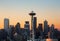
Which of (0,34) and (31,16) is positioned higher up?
(31,16)

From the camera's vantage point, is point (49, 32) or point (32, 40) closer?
point (32, 40)

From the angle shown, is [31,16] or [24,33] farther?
[24,33]

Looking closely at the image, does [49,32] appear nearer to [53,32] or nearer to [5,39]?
[53,32]

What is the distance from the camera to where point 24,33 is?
4466 cm

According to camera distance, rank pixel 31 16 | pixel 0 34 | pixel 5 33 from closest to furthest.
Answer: pixel 31 16
pixel 0 34
pixel 5 33

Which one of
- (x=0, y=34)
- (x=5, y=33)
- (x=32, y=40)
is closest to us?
(x=32, y=40)

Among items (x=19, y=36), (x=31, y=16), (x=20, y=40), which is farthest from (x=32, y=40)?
(x=19, y=36)

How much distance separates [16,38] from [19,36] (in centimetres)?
187

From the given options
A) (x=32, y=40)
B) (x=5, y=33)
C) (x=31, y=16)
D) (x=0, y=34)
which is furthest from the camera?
(x=5, y=33)

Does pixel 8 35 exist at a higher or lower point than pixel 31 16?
lower

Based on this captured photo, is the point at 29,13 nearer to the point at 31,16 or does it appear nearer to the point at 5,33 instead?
the point at 31,16

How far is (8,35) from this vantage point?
43844 millimetres

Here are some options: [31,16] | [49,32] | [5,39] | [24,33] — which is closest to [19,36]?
[24,33]

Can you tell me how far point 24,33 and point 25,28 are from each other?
149cm
